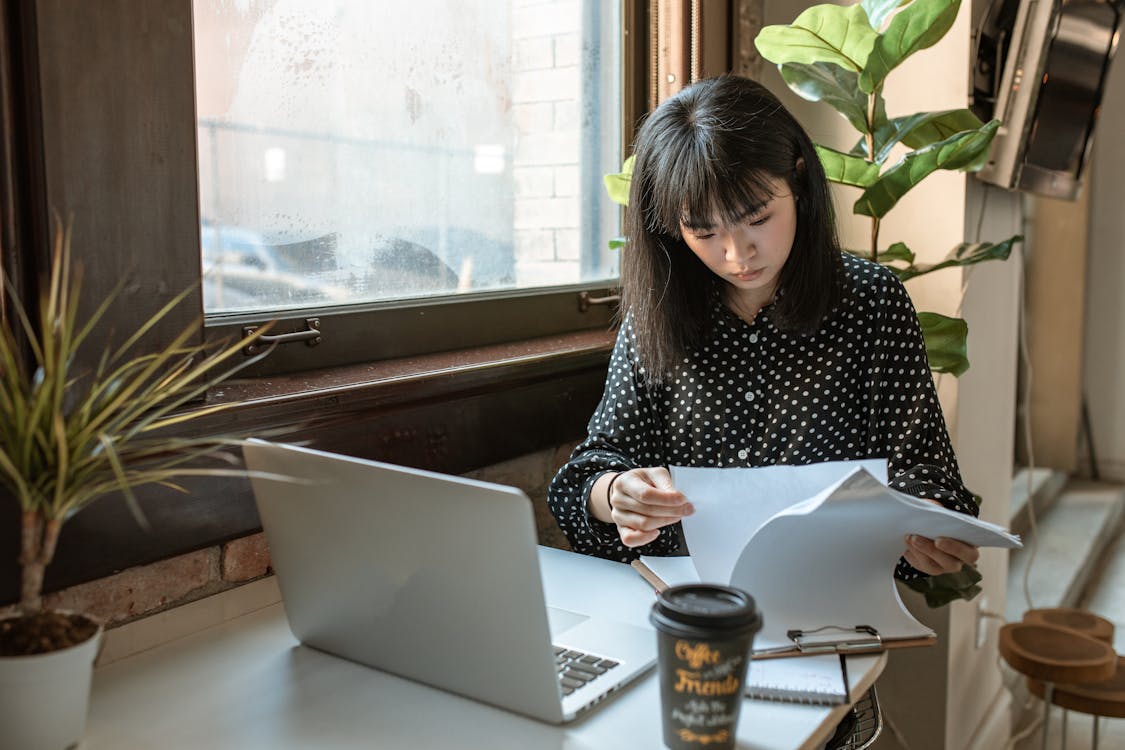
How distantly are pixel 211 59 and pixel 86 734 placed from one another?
2.60ft

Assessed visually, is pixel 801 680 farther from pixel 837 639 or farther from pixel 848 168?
pixel 848 168

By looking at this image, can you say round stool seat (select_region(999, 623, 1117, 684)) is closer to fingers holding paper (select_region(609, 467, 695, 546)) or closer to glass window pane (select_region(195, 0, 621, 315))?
glass window pane (select_region(195, 0, 621, 315))

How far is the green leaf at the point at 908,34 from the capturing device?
1537mm

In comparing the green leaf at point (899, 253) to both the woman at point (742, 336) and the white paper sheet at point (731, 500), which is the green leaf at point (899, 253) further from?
the white paper sheet at point (731, 500)

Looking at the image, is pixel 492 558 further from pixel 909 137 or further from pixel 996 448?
pixel 996 448

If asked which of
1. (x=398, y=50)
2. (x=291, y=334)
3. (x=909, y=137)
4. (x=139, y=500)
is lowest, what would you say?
(x=139, y=500)

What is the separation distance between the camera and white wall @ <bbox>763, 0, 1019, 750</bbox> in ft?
6.41

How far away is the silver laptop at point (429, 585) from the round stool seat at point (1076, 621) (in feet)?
5.10

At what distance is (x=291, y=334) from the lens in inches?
53.0

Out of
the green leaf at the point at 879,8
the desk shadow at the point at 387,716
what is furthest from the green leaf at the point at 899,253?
the desk shadow at the point at 387,716

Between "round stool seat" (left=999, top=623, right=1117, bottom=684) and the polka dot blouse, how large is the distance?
89 cm

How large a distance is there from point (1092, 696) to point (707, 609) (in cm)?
166

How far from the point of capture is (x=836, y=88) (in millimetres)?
1678

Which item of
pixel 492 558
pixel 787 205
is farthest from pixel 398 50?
pixel 492 558
